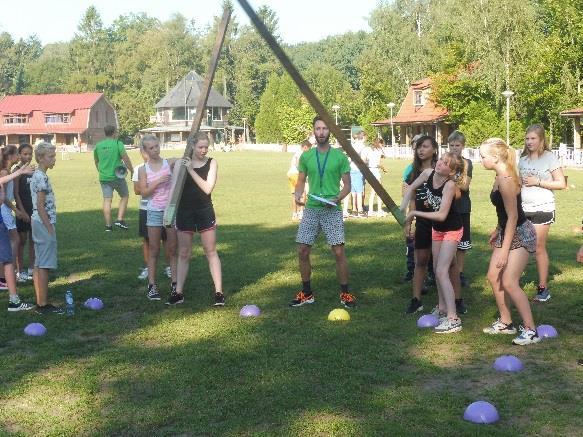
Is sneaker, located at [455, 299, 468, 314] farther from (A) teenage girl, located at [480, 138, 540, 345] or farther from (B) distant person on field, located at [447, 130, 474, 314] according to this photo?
(A) teenage girl, located at [480, 138, 540, 345]

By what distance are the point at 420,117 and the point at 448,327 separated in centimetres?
5906

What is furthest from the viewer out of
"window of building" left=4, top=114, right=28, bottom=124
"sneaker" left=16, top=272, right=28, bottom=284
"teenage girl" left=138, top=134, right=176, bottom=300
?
"window of building" left=4, top=114, right=28, bottom=124

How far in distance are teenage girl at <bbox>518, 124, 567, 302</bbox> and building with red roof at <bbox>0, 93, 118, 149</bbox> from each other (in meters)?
96.7

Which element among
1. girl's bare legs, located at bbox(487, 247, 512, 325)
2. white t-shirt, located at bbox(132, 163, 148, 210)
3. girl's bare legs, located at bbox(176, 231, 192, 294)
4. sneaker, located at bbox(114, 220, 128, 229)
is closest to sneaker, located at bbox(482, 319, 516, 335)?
girl's bare legs, located at bbox(487, 247, 512, 325)

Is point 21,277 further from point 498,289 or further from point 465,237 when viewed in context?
point 498,289

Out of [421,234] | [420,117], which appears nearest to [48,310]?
[421,234]

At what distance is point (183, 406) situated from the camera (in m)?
5.38

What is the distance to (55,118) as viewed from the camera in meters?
103

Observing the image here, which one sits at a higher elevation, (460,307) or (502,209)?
(502,209)

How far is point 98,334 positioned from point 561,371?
4288mm

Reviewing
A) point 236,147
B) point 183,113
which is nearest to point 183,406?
point 236,147

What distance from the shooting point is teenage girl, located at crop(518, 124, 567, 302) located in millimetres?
8180

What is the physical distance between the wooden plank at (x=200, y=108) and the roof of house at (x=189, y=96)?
10521 cm

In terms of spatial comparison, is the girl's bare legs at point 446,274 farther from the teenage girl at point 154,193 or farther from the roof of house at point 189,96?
the roof of house at point 189,96
